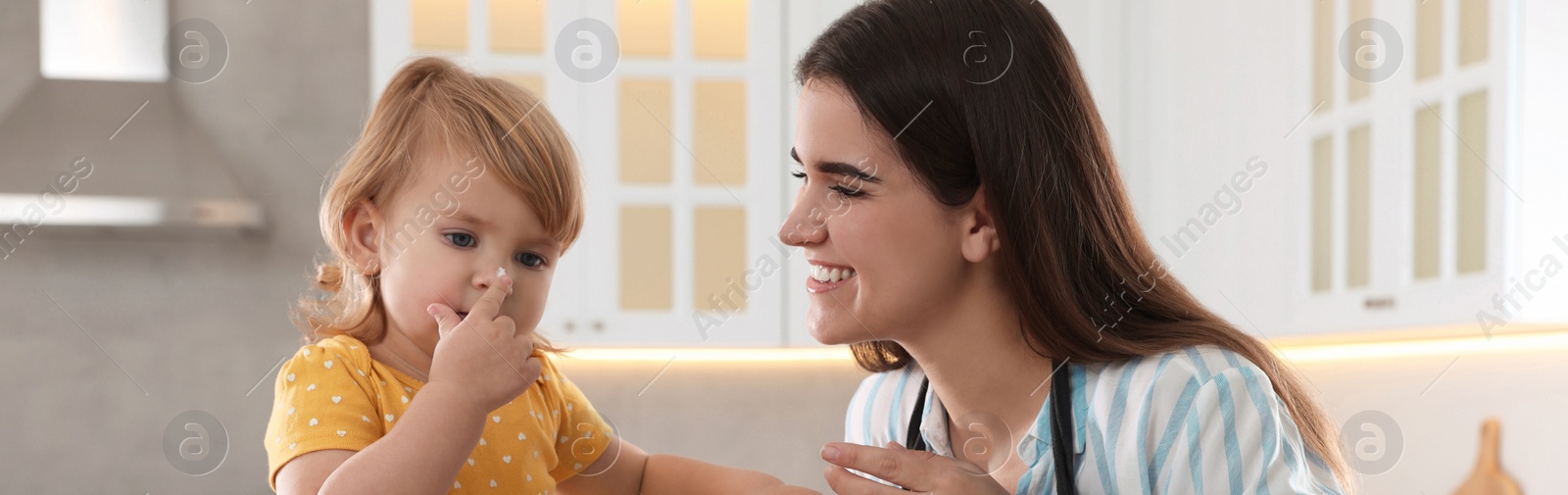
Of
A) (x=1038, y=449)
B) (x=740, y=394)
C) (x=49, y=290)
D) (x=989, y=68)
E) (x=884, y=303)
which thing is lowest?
(x=740, y=394)

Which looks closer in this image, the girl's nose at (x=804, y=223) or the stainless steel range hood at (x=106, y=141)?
the girl's nose at (x=804, y=223)

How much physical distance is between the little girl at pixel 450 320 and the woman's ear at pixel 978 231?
0.32 metres

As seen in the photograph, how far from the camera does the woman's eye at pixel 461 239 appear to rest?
1101mm

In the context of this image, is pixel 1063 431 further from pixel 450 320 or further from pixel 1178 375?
pixel 450 320

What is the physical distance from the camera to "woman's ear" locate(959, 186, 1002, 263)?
1.17 m

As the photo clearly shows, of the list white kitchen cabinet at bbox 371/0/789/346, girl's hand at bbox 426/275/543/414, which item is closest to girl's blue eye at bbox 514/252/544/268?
girl's hand at bbox 426/275/543/414

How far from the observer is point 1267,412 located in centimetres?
104

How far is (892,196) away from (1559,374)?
1.25m

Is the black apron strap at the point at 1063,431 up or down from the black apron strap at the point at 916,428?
up

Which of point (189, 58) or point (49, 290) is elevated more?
point (189, 58)

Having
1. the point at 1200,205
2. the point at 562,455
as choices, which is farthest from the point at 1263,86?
the point at 562,455

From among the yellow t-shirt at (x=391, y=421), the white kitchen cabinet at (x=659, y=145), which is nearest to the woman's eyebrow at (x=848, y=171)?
the yellow t-shirt at (x=391, y=421)

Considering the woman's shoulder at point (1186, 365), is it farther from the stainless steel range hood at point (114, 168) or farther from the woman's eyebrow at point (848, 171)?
the stainless steel range hood at point (114, 168)

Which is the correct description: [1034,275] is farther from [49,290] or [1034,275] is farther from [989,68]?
[49,290]
